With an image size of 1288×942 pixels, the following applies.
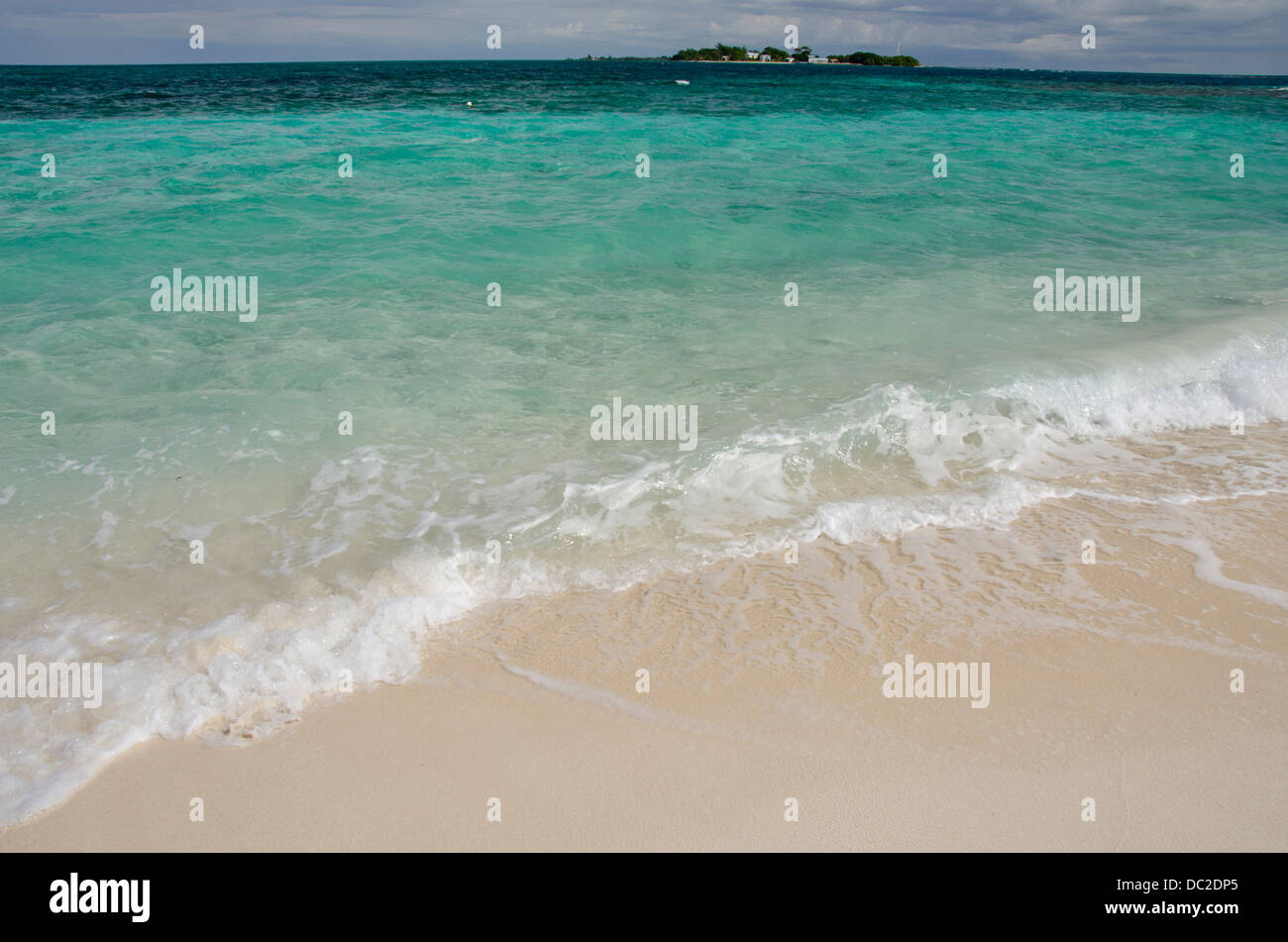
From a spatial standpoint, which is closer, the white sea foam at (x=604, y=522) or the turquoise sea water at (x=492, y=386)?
the white sea foam at (x=604, y=522)

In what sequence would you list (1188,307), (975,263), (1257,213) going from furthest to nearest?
(1257,213)
(975,263)
(1188,307)

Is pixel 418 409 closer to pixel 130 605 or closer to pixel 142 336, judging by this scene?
pixel 130 605

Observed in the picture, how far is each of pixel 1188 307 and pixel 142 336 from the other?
Answer: 34.1ft

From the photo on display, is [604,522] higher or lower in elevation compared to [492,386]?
lower

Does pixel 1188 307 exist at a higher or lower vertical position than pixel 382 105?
lower

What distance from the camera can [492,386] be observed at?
6.50m

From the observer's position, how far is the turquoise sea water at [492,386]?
13.3ft

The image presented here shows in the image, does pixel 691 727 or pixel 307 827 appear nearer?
pixel 307 827

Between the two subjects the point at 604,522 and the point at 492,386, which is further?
the point at 492,386

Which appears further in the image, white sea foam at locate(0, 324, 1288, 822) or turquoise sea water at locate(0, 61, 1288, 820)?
turquoise sea water at locate(0, 61, 1288, 820)

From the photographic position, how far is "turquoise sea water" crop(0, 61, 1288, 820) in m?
4.05
